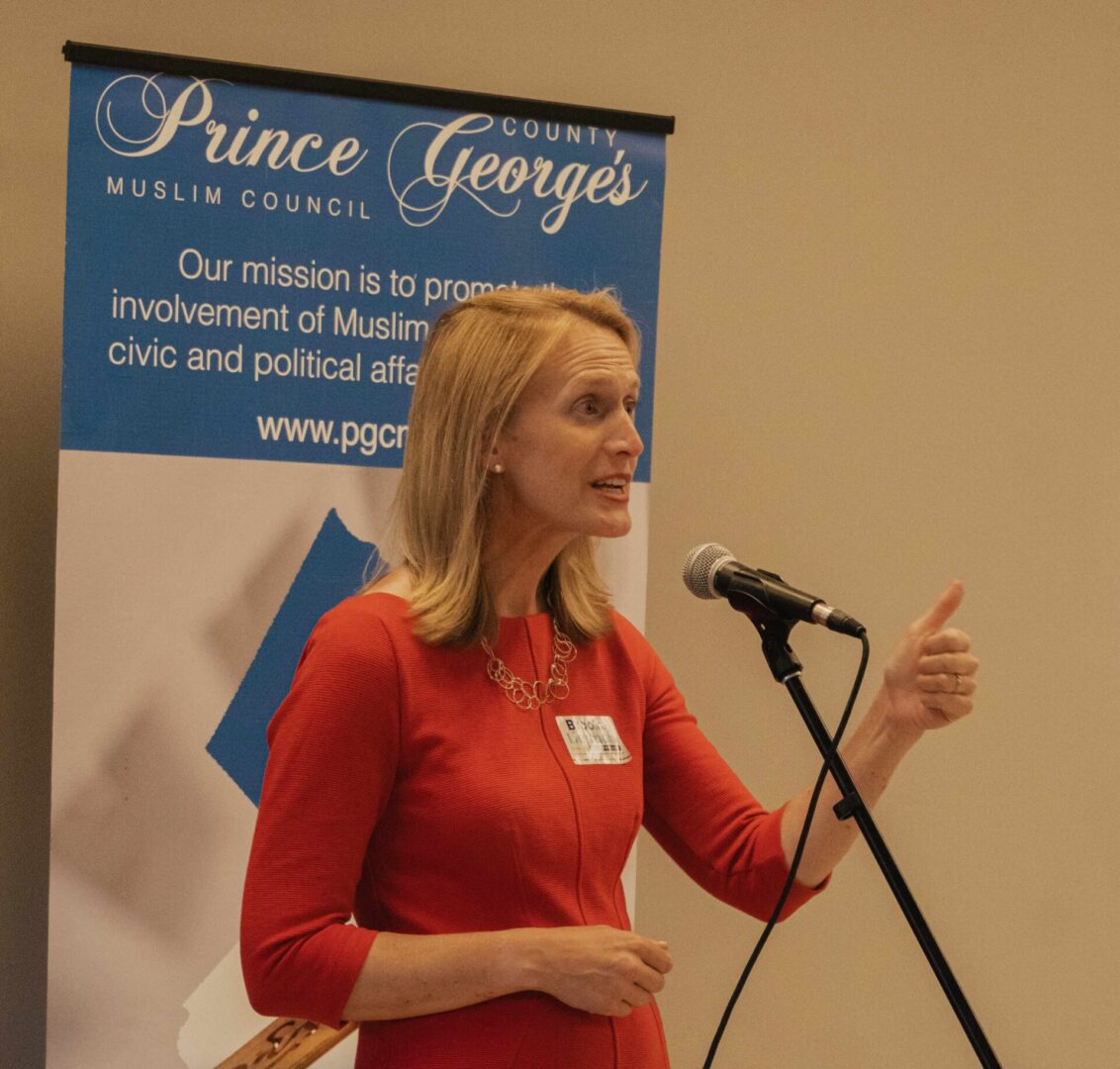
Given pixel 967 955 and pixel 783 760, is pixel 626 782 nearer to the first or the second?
pixel 783 760

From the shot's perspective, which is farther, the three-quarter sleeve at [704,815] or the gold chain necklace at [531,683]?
the three-quarter sleeve at [704,815]

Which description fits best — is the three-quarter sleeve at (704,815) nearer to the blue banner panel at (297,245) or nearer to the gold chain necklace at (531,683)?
the gold chain necklace at (531,683)

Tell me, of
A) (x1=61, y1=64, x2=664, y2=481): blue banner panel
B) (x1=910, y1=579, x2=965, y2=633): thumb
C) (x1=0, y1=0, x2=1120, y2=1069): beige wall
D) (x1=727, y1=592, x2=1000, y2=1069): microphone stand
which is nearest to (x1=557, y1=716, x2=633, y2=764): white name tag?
(x1=727, y1=592, x2=1000, y2=1069): microphone stand

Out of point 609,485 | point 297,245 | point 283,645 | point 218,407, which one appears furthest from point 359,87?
point 609,485

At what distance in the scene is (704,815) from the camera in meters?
1.72

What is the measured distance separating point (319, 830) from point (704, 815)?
554 millimetres

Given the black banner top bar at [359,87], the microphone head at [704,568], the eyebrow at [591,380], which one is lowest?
the microphone head at [704,568]

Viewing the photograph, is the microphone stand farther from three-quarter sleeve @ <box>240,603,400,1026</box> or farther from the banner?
the banner

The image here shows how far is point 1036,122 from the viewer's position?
11.4ft

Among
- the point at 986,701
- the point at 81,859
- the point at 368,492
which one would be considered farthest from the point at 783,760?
the point at 81,859

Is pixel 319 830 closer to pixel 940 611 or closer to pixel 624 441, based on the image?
pixel 624 441

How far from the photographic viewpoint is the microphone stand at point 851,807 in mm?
1259

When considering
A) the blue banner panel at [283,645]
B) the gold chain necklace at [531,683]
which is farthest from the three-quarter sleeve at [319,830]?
the blue banner panel at [283,645]

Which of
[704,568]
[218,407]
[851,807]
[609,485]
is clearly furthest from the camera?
→ [218,407]
